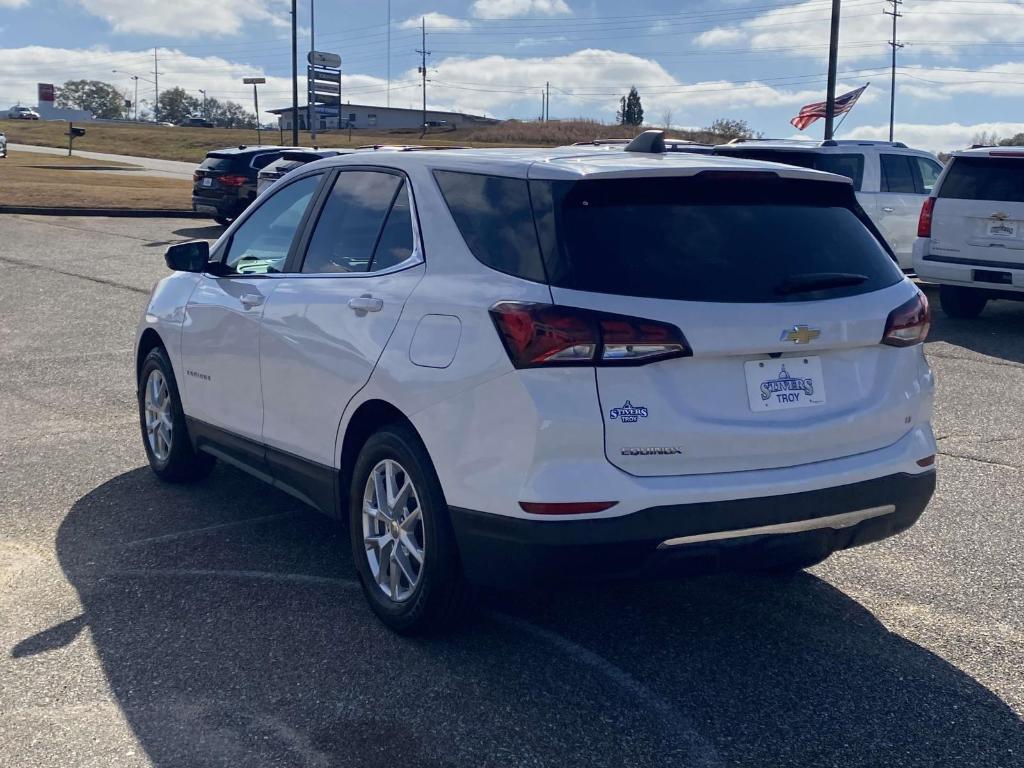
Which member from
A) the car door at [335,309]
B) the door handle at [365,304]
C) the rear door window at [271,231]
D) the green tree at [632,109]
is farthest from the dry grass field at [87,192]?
the green tree at [632,109]

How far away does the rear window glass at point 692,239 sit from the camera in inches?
148

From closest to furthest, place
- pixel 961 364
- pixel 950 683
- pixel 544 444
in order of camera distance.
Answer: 1. pixel 544 444
2. pixel 950 683
3. pixel 961 364

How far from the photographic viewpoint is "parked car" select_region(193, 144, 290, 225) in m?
23.4

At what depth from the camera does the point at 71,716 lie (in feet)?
12.3

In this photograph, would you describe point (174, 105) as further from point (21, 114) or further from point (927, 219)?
point (927, 219)

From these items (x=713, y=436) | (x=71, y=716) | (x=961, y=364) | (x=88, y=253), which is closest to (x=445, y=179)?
(x=713, y=436)

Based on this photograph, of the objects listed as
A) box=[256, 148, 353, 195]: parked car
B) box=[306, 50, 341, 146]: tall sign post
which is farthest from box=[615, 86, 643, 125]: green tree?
box=[256, 148, 353, 195]: parked car

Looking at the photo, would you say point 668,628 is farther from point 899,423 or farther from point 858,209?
point 858,209

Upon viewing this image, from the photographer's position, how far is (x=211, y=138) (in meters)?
89.1

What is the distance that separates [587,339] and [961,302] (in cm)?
1130

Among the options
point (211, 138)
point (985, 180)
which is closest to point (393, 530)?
point (985, 180)

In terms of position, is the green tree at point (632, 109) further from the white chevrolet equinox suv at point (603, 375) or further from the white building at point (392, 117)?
the white chevrolet equinox suv at point (603, 375)

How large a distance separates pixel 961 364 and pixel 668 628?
7.25 meters

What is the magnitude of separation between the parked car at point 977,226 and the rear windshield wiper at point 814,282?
30.2 ft
